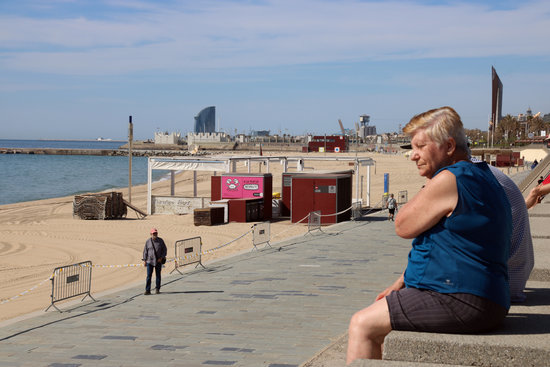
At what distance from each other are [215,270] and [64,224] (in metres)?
17.0

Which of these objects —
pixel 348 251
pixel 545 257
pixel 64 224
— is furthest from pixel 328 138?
pixel 545 257

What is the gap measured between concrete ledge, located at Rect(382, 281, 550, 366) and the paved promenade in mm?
4074

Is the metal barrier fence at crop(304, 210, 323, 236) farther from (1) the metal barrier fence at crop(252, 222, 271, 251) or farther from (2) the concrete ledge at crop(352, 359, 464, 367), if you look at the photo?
(2) the concrete ledge at crop(352, 359, 464, 367)

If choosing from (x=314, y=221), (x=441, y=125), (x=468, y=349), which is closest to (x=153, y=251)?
(x=441, y=125)

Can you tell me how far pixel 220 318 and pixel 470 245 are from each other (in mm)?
6932

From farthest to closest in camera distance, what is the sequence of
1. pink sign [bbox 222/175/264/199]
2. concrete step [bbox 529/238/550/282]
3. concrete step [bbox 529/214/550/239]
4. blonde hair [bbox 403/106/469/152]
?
pink sign [bbox 222/175/264/199] → concrete step [bbox 529/214/550/239] → concrete step [bbox 529/238/550/282] → blonde hair [bbox 403/106/469/152]

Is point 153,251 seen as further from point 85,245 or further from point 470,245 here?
point 85,245

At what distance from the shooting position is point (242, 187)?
27688 millimetres

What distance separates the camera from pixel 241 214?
26344 millimetres

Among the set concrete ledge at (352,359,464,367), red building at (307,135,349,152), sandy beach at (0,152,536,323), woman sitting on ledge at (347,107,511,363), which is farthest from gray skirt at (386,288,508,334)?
red building at (307,135,349,152)

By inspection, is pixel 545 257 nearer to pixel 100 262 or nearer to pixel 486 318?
pixel 486 318

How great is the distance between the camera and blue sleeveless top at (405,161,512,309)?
281 centimetres

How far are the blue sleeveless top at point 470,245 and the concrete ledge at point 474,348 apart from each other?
20 centimetres

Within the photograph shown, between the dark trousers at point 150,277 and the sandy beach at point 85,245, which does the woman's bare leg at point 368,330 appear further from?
the sandy beach at point 85,245
